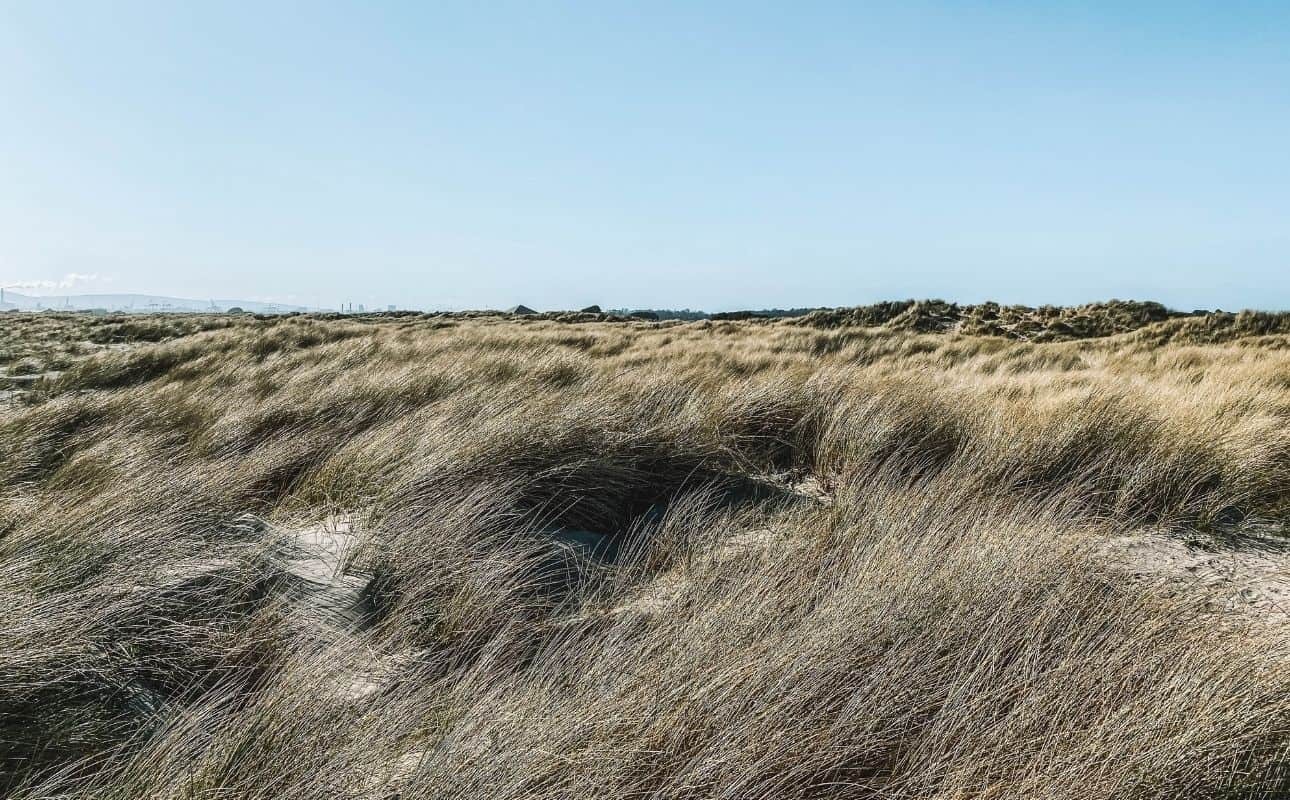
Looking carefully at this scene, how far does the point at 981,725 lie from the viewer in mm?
1545

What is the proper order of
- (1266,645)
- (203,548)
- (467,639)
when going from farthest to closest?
(203,548)
(467,639)
(1266,645)

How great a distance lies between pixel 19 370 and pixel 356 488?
10.9 m

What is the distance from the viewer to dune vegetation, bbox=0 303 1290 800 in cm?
148

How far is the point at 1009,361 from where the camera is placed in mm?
10711

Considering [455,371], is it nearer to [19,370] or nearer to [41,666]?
[41,666]

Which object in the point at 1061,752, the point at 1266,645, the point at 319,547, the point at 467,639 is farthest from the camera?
the point at 319,547

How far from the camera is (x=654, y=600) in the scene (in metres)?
2.45

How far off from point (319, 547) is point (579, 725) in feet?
6.28

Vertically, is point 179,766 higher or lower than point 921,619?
lower

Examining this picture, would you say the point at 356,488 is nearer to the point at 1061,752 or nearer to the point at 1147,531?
the point at 1061,752

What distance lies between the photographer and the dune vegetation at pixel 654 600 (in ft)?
4.87

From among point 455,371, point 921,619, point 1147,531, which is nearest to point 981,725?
point 921,619

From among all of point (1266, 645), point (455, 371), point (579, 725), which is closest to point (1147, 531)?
point (1266, 645)

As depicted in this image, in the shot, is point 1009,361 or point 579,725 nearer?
point 579,725
